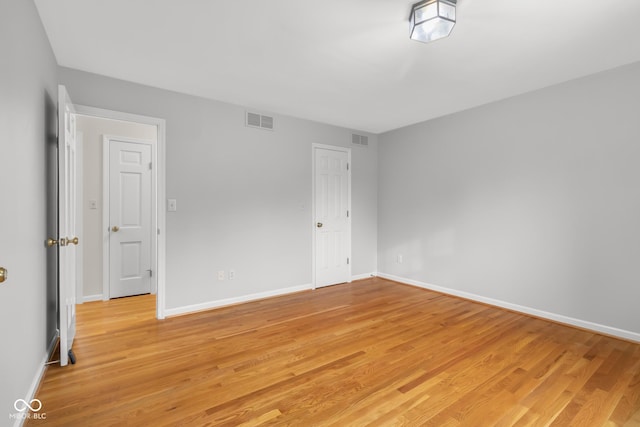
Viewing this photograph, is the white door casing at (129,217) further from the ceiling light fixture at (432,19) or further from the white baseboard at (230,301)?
the ceiling light fixture at (432,19)

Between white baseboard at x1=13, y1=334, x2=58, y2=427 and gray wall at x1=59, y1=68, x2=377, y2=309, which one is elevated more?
gray wall at x1=59, y1=68, x2=377, y2=309

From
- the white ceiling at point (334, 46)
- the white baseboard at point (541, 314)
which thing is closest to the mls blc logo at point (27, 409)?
the white ceiling at point (334, 46)

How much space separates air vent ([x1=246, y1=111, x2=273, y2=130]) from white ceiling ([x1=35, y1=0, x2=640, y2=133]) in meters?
0.36

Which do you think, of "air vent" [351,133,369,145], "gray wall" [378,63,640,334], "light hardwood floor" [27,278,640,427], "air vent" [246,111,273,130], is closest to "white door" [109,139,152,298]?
"light hardwood floor" [27,278,640,427]

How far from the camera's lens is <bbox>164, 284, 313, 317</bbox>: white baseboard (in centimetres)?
354

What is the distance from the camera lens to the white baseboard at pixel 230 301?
354cm

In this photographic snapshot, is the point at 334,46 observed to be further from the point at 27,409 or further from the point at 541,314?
the point at 541,314

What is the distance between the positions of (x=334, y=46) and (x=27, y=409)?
3216 mm

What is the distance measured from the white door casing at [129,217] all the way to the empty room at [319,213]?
0.03 meters

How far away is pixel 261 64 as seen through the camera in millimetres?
2875

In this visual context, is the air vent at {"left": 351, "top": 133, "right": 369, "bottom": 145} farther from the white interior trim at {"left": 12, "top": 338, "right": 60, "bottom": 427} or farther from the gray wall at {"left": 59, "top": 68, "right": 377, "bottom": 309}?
the white interior trim at {"left": 12, "top": 338, "right": 60, "bottom": 427}

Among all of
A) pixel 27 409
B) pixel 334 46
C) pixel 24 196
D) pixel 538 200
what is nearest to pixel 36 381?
pixel 27 409

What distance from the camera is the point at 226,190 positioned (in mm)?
3867

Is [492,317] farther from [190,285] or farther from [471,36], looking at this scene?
[190,285]
